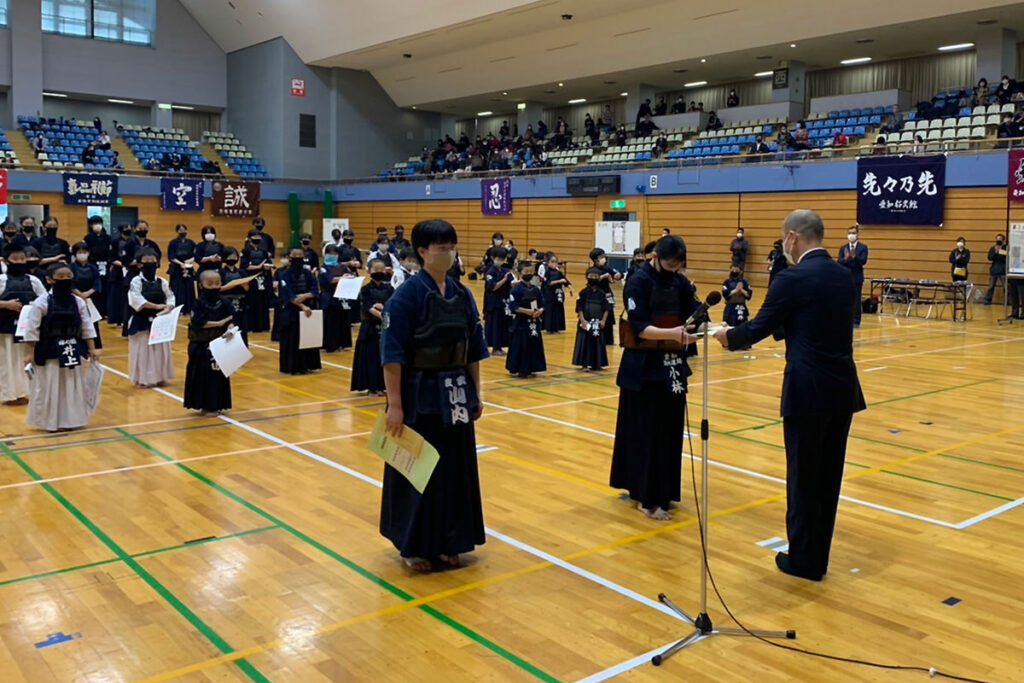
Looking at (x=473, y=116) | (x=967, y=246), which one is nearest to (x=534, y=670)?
(x=967, y=246)

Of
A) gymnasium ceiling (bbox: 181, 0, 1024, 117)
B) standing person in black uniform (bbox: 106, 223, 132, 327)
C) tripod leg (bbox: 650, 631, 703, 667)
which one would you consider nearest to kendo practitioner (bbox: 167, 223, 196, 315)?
standing person in black uniform (bbox: 106, 223, 132, 327)

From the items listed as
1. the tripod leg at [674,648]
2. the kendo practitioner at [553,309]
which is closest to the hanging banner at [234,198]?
the kendo practitioner at [553,309]

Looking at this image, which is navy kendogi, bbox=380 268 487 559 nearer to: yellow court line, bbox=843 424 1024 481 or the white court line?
the white court line

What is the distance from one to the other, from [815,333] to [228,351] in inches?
271

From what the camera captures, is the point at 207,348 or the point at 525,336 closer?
the point at 207,348

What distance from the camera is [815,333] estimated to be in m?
5.37

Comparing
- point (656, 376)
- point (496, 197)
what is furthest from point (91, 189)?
point (656, 376)

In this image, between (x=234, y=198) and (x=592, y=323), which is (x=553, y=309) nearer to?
(x=592, y=323)

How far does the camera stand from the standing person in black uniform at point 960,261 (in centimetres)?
2186

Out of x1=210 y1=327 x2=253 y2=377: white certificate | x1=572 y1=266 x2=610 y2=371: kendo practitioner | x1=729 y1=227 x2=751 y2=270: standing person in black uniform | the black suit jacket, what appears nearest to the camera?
the black suit jacket

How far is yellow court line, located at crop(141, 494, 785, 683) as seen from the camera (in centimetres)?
434

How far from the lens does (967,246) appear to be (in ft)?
77.6

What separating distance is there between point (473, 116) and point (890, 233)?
28809 millimetres

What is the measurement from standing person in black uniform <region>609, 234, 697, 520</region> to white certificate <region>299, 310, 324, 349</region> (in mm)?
7192
